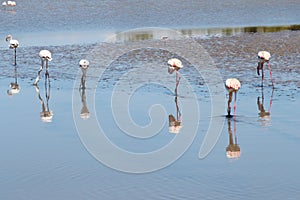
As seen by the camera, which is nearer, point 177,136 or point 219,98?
point 177,136

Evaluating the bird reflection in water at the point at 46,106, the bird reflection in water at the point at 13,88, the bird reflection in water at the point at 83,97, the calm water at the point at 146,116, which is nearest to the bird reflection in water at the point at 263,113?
the calm water at the point at 146,116

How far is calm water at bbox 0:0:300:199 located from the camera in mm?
8000

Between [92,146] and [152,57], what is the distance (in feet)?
27.8

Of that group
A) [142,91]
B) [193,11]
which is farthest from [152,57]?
[193,11]

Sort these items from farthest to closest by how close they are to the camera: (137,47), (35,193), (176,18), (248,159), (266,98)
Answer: (176,18)
(137,47)
(266,98)
(248,159)
(35,193)

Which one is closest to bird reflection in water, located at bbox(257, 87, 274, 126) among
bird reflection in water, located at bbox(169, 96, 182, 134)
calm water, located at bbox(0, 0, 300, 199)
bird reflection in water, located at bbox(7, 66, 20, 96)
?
calm water, located at bbox(0, 0, 300, 199)

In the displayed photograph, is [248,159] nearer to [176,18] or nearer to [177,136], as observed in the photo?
[177,136]

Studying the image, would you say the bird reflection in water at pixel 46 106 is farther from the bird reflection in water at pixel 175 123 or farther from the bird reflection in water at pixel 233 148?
the bird reflection in water at pixel 233 148

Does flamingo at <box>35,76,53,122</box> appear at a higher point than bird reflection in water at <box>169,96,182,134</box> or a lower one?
higher

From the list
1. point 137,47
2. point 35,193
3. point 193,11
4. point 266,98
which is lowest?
point 35,193

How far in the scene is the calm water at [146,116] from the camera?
26.2 feet

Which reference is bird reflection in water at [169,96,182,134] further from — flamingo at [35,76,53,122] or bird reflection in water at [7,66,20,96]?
bird reflection in water at [7,66,20,96]

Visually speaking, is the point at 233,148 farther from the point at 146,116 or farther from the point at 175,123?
the point at 146,116

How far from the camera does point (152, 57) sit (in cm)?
1800
